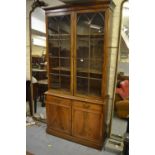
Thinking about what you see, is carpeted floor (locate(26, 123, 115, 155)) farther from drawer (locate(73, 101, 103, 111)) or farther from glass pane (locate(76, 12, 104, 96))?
glass pane (locate(76, 12, 104, 96))

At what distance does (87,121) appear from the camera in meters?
2.71

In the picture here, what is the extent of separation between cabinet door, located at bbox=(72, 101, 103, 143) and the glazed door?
0.37 meters

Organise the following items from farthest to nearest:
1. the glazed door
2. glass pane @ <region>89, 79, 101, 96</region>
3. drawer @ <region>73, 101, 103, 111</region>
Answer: the glazed door, glass pane @ <region>89, 79, 101, 96</region>, drawer @ <region>73, 101, 103, 111</region>

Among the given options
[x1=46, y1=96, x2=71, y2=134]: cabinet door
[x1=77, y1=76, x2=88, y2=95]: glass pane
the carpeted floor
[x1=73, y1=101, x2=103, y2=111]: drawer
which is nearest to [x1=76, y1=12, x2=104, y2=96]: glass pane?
[x1=77, y1=76, x2=88, y2=95]: glass pane

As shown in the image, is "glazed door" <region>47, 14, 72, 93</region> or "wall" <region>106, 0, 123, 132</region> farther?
"glazed door" <region>47, 14, 72, 93</region>

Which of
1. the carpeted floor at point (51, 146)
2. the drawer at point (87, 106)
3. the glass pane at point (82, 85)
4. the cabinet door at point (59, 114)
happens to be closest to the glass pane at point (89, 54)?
the glass pane at point (82, 85)

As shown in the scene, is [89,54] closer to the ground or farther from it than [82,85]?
farther from it

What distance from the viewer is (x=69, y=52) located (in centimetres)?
284

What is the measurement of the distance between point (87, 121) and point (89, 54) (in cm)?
105

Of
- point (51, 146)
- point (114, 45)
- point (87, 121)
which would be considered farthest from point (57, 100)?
point (114, 45)

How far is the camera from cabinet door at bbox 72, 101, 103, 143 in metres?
2.62

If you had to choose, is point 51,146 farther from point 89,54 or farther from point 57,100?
point 89,54

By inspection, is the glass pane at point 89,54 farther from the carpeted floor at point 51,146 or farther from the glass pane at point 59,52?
the carpeted floor at point 51,146
